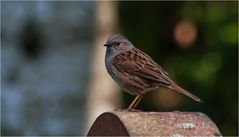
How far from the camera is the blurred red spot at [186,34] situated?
7234 millimetres

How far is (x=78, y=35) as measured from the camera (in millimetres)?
5230

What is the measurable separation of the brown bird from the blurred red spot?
284cm

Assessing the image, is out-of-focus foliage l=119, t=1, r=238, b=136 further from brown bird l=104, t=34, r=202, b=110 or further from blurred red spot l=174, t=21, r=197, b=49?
brown bird l=104, t=34, r=202, b=110

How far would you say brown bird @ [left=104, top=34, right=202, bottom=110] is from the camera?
167 inches

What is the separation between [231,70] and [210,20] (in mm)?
761

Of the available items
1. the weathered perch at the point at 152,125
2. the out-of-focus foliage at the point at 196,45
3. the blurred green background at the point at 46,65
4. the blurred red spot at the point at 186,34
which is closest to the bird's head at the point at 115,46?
the blurred green background at the point at 46,65

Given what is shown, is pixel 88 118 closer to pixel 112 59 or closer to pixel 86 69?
pixel 86 69

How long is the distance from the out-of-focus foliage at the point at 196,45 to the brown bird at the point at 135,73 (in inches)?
74.4

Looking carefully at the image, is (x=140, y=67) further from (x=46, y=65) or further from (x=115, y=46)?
(x=46, y=65)

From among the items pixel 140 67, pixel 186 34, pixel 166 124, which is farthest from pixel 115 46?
pixel 186 34

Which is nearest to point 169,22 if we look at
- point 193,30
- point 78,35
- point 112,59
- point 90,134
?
point 193,30

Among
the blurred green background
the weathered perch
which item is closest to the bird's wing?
the blurred green background

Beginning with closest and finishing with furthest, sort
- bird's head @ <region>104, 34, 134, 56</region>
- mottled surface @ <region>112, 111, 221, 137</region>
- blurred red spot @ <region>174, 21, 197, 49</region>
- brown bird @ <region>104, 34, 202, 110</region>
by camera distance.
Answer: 1. mottled surface @ <region>112, 111, 221, 137</region>
2. brown bird @ <region>104, 34, 202, 110</region>
3. bird's head @ <region>104, 34, 134, 56</region>
4. blurred red spot @ <region>174, 21, 197, 49</region>

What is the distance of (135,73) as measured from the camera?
4320 mm
